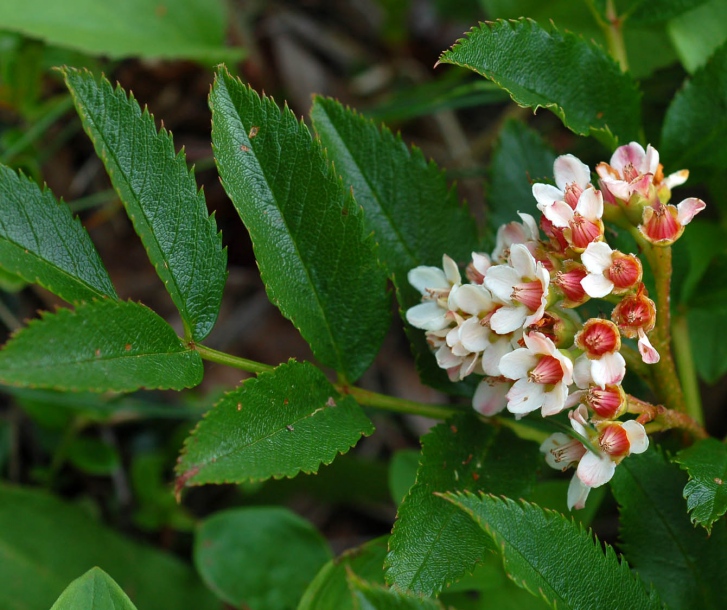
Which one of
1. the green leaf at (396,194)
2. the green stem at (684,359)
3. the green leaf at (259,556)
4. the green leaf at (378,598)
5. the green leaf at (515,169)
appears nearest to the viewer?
→ the green leaf at (378,598)

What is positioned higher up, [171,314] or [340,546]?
[171,314]

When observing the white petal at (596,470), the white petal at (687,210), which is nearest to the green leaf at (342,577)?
the white petal at (596,470)

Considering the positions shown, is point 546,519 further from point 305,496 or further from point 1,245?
point 305,496

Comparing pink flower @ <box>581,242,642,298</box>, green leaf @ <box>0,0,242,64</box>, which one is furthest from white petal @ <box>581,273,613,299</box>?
green leaf @ <box>0,0,242,64</box>

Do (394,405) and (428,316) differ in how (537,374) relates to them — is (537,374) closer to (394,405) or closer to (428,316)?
(428,316)

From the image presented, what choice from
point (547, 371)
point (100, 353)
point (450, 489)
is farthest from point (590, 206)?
point (100, 353)

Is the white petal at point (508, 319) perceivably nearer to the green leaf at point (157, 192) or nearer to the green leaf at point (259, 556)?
the green leaf at point (157, 192)

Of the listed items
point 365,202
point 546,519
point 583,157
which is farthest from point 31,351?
point 583,157
